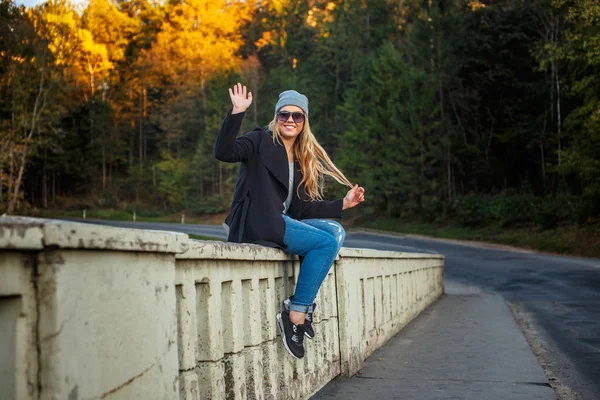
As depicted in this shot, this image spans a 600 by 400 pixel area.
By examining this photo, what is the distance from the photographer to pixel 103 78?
79.4 meters

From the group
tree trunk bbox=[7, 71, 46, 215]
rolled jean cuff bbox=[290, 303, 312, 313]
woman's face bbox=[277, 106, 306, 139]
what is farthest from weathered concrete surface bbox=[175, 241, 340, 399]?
tree trunk bbox=[7, 71, 46, 215]

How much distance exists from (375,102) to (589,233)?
26.8m

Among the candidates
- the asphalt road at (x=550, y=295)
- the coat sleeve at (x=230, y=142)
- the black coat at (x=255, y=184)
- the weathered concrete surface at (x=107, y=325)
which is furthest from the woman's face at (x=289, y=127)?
the asphalt road at (x=550, y=295)

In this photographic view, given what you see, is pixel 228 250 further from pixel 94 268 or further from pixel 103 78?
pixel 103 78

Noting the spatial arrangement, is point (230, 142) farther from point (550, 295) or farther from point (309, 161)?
point (550, 295)

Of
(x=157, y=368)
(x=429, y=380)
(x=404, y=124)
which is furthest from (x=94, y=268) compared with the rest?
(x=404, y=124)

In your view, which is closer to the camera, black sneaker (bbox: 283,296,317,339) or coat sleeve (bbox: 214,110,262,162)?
coat sleeve (bbox: 214,110,262,162)

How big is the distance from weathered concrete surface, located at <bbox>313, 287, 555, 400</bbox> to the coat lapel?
1.66 m

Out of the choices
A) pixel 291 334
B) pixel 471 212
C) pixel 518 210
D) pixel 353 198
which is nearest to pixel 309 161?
pixel 353 198

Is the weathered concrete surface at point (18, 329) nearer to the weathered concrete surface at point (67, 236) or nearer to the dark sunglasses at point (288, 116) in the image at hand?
the weathered concrete surface at point (67, 236)

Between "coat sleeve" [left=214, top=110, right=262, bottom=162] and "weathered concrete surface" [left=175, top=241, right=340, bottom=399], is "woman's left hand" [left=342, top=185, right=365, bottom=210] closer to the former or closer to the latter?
"weathered concrete surface" [left=175, top=241, right=340, bottom=399]

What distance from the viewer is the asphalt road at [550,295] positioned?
794cm

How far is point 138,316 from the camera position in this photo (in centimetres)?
292

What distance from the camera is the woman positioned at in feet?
17.1
